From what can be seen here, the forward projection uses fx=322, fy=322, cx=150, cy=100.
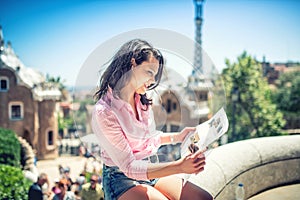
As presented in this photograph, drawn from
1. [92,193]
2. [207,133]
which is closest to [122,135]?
[207,133]

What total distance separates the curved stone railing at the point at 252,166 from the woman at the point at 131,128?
1.30 m

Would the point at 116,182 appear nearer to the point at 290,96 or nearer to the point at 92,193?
the point at 92,193

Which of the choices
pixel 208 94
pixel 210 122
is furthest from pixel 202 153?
pixel 208 94

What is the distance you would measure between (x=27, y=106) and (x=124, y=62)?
841 inches

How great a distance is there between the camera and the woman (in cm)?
168

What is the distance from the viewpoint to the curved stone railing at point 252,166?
10.7 ft

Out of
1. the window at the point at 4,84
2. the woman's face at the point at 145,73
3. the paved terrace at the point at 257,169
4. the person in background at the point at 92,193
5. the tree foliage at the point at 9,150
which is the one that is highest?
A: the window at the point at 4,84

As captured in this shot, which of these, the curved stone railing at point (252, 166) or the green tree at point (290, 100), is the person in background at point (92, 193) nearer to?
the curved stone railing at point (252, 166)

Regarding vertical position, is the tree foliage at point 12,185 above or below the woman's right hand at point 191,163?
below

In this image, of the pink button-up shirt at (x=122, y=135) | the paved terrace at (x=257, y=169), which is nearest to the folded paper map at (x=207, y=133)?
the pink button-up shirt at (x=122, y=135)

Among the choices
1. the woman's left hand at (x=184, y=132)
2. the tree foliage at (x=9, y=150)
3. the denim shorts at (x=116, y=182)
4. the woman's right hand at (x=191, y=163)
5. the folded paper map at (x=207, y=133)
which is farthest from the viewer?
the tree foliage at (x=9, y=150)

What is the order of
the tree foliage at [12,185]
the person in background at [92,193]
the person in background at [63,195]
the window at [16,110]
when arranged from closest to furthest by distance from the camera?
1. the person in background at [63,195]
2. the person in background at [92,193]
3. the tree foliage at [12,185]
4. the window at [16,110]

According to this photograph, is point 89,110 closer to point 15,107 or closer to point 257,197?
point 257,197

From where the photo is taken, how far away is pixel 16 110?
2136cm
